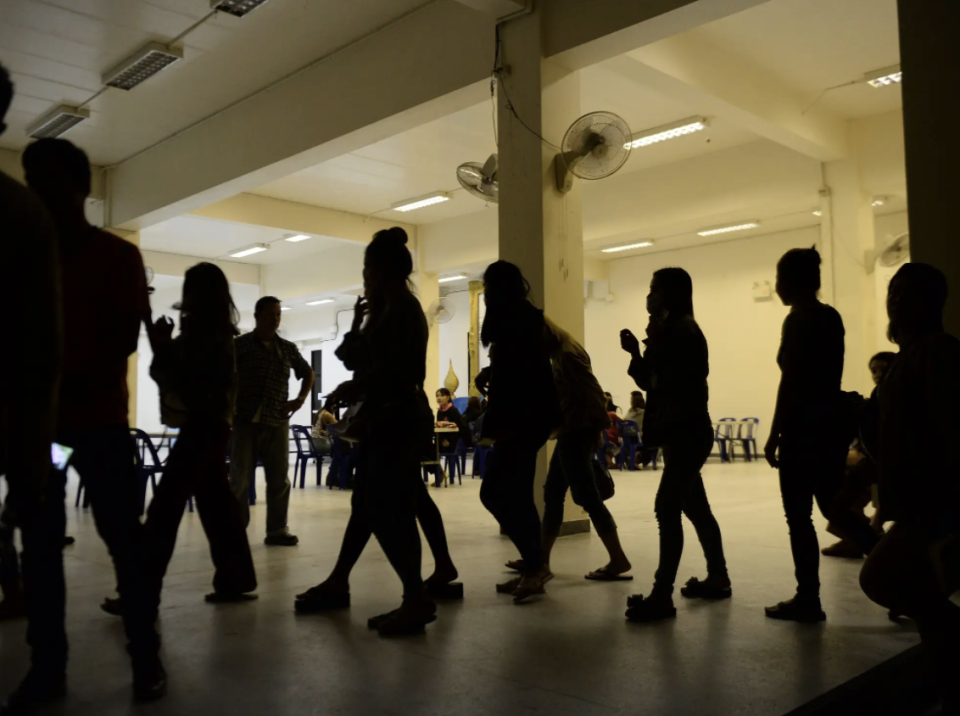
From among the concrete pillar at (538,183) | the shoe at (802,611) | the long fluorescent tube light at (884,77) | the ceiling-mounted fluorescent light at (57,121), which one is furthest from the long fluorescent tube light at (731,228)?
Result: the shoe at (802,611)

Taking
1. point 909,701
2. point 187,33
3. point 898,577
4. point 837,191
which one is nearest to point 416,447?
point 898,577

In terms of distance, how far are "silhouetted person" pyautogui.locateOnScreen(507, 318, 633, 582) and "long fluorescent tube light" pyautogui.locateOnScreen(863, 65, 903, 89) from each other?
5.86m

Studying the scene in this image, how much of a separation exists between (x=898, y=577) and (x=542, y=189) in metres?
3.78

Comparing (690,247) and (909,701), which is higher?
(690,247)

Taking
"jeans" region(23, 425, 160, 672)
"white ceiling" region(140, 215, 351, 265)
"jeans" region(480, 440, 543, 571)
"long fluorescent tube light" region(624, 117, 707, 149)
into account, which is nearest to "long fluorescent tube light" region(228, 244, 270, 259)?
"white ceiling" region(140, 215, 351, 265)

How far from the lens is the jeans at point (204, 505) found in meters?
2.71

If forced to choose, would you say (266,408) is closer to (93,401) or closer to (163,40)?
(93,401)

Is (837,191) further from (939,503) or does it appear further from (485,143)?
(939,503)

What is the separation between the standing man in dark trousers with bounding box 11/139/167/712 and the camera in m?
2.01

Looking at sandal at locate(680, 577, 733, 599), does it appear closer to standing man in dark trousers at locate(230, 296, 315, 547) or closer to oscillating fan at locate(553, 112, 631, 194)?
standing man in dark trousers at locate(230, 296, 315, 547)

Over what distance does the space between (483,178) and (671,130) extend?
348 cm

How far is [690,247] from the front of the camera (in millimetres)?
14109

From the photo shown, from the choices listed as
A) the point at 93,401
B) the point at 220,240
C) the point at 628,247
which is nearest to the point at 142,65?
the point at 93,401

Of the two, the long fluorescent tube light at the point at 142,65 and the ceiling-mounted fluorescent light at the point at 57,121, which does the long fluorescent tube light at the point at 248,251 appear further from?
the long fluorescent tube light at the point at 142,65
